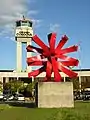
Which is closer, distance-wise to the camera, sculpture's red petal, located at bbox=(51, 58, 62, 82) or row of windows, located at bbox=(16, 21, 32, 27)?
sculpture's red petal, located at bbox=(51, 58, 62, 82)

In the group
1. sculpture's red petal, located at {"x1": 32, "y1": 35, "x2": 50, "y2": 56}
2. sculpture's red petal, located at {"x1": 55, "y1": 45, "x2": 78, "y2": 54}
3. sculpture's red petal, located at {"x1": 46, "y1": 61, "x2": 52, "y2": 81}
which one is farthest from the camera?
sculpture's red petal, located at {"x1": 55, "y1": 45, "x2": 78, "y2": 54}

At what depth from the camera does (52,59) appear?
34.8 m

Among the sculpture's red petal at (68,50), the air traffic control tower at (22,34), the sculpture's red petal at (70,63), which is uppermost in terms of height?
the air traffic control tower at (22,34)

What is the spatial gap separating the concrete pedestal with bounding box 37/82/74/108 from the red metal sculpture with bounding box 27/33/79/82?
100 cm

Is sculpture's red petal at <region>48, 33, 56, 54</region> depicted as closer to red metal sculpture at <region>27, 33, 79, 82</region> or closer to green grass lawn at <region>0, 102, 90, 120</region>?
red metal sculpture at <region>27, 33, 79, 82</region>

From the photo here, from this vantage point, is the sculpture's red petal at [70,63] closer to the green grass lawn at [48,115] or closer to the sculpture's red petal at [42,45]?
the sculpture's red petal at [42,45]

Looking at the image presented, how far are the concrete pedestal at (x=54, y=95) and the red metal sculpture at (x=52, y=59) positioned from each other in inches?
39.3

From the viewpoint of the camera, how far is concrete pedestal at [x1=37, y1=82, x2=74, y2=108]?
1335 inches

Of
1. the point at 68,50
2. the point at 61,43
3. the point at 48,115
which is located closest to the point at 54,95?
the point at 68,50

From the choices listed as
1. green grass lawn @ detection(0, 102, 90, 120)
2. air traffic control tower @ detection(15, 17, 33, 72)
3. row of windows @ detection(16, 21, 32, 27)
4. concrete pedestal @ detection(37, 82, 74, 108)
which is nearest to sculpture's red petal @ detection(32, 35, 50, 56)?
concrete pedestal @ detection(37, 82, 74, 108)

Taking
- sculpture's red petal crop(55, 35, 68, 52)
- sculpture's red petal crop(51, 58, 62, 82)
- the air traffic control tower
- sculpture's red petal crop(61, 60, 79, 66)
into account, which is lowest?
sculpture's red petal crop(51, 58, 62, 82)

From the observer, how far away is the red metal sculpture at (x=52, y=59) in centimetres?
3469

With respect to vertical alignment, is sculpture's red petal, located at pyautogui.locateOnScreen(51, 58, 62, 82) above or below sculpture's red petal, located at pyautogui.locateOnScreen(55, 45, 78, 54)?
below

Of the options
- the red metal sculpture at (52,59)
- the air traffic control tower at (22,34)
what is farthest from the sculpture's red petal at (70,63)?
the air traffic control tower at (22,34)
